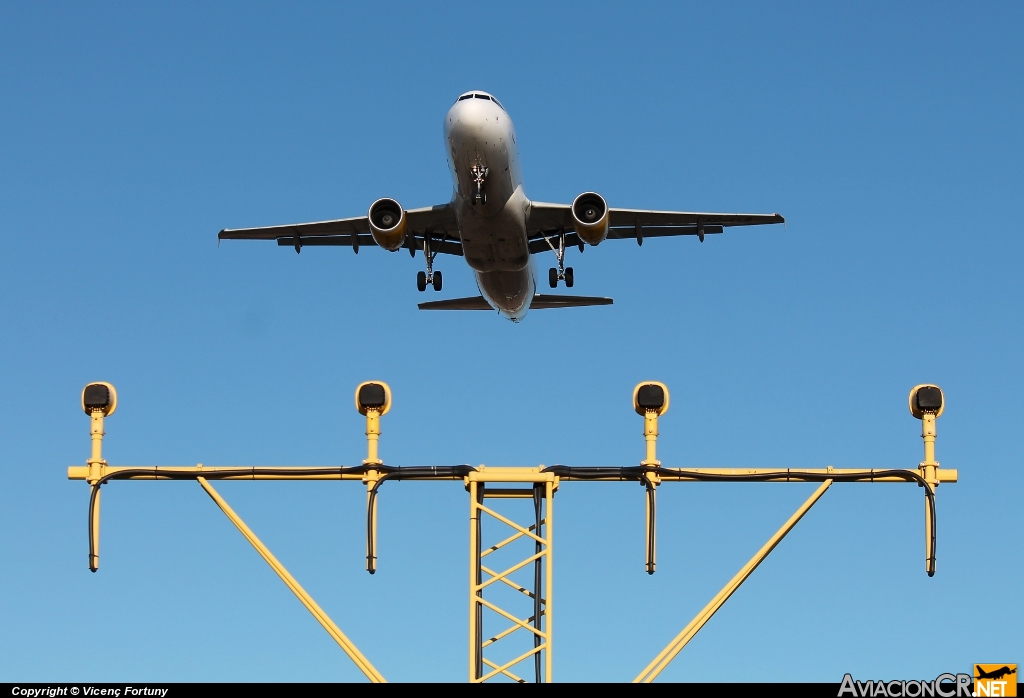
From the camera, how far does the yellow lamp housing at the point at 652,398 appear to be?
19953 millimetres

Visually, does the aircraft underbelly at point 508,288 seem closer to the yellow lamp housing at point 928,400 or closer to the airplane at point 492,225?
the airplane at point 492,225

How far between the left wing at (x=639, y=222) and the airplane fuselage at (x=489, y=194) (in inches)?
56.0

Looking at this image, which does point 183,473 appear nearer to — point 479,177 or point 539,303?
point 479,177

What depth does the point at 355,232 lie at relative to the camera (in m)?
51.3

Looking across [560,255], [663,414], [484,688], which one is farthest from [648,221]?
[484,688]

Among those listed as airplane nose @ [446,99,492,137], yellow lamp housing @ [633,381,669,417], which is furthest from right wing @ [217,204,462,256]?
yellow lamp housing @ [633,381,669,417]

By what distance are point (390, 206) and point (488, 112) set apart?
5458mm

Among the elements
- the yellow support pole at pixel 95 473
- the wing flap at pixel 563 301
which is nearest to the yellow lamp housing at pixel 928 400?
the yellow support pole at pixel 95 473

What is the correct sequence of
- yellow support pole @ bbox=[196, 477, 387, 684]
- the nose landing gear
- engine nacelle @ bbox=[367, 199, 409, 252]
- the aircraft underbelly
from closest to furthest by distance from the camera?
yellow support pole @ bbox=[196, 477, 387, 684] → the nose landing gear → engine nacelle @ bbox=[367, 199, 409, 252] → the aircraft underbelly

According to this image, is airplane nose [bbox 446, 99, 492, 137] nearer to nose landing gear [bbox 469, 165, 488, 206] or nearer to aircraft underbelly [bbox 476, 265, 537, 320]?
nose landing gear [bbox 469, 165, 488, 206]

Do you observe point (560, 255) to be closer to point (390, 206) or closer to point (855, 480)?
point (390, 206)

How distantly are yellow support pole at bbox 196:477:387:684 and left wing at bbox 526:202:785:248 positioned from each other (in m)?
29.4

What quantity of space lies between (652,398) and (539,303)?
1318 inches

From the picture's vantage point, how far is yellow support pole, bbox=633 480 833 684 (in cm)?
1831
